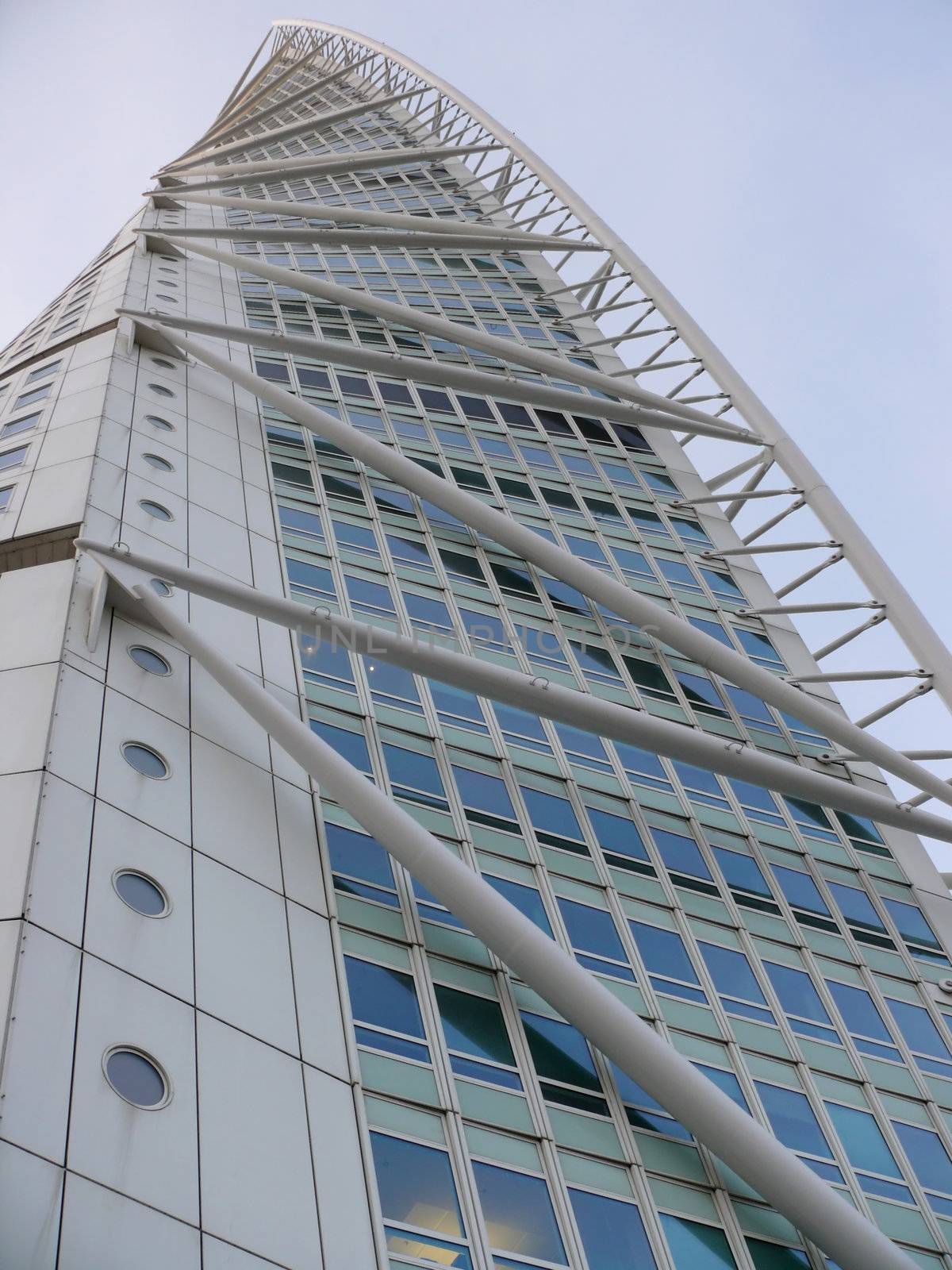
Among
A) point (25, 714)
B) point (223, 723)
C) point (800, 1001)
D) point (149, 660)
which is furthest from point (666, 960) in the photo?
point (25, 714)

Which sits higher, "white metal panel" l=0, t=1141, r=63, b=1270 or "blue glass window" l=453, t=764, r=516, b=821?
"blue glass window" l=453, t=764, r=516, b=821

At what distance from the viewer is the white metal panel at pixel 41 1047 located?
11773 millimetres

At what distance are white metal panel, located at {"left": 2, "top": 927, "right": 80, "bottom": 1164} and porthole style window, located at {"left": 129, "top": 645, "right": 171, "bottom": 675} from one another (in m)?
6.26

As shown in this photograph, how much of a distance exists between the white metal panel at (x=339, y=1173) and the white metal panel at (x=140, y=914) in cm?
197

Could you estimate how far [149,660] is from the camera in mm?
19625

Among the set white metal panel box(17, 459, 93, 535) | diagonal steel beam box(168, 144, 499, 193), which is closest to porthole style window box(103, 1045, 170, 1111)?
white metal panel box(17, 459, 93, 535)

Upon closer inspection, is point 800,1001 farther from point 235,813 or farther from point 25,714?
point 25,714

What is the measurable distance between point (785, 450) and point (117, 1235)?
33.4 m

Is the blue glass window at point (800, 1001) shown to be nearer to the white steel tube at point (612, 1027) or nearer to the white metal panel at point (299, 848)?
the white steel tube at point (612, 1027)

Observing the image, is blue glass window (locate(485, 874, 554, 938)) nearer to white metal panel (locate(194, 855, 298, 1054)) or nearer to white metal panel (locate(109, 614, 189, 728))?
white metal panel (locate(194, 855, 298, 1054))

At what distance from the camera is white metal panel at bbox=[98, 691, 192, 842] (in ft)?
54.6

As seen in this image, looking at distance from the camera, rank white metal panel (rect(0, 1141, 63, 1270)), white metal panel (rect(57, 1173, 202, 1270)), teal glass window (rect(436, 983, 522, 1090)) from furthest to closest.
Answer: teal glass window (rect(436, 983, 522, 1090)), white metal panel (rect(57, 1173, 202, 1270)), white metal panel (rect(0, 1141, 63, 1270))

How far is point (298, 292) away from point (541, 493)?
14117 mm

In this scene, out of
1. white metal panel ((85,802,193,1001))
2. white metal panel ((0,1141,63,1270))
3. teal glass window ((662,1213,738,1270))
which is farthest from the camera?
teal glass window ((662,1213,738,1270))
